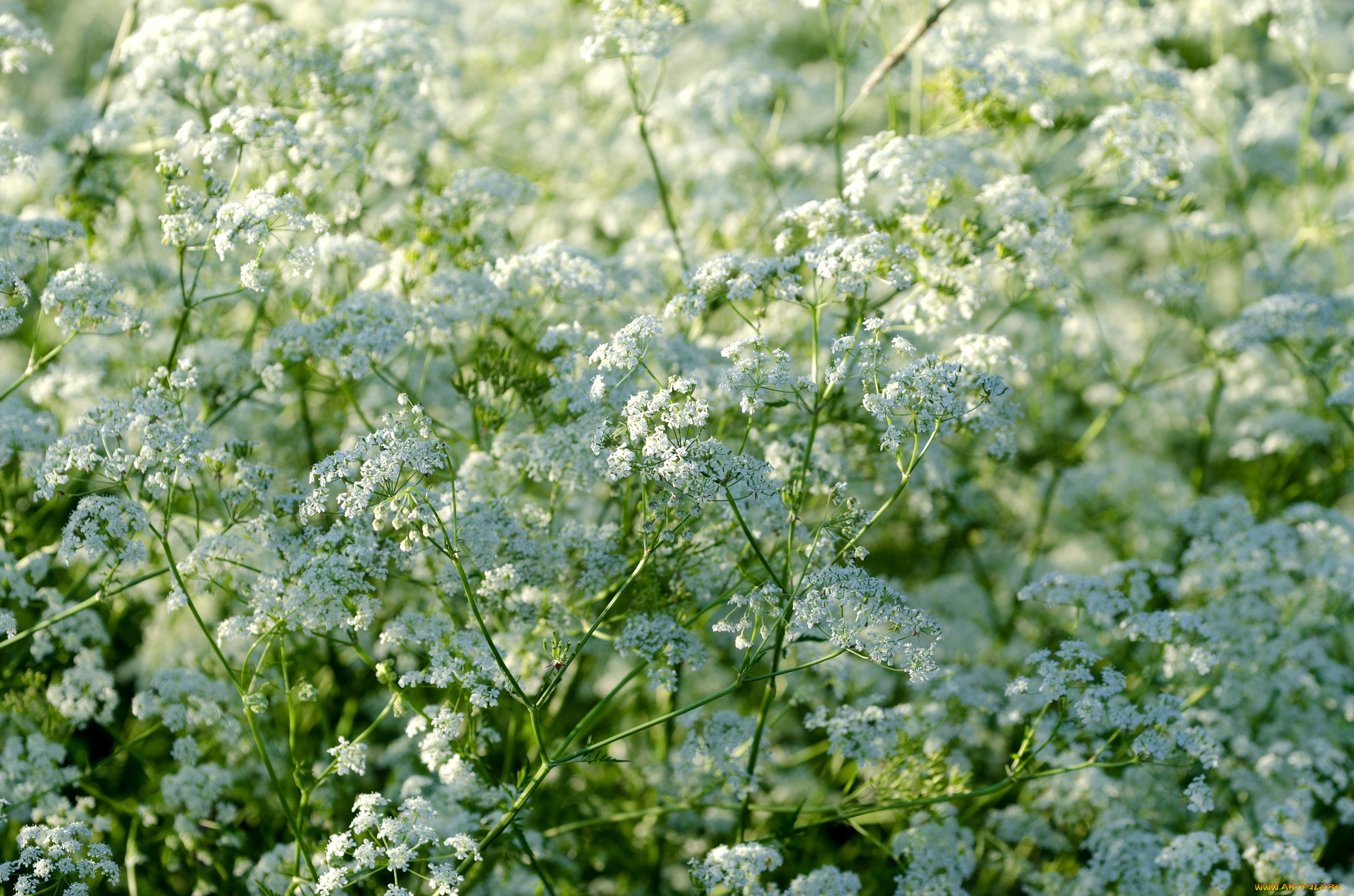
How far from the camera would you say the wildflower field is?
492 centimetres

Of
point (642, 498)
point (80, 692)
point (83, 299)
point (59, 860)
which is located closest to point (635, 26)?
point (642, 498)

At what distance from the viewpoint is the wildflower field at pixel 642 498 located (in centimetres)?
492

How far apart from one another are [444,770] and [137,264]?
535cm

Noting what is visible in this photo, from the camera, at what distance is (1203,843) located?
566cm

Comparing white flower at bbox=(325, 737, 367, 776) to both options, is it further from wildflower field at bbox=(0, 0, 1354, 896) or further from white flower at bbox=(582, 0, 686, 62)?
white flower at bbox=(582, 0, 686, 62)

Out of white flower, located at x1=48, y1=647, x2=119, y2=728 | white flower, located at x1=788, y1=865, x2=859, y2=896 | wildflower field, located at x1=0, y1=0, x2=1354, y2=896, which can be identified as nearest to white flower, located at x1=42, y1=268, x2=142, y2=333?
wildflower field, located at x1=0, y1=0, x2=1354, y2=896

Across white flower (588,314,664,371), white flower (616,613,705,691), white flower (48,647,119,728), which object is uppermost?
white flower (588,314,664,371)

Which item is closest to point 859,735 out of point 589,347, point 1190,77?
point 589,347

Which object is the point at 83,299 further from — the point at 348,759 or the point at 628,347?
the point at 628,347

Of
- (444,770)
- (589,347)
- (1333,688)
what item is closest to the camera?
(444,770)

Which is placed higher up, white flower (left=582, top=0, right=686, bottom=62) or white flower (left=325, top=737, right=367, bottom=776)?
white flower (left=582, top=0, right=686, bottom=62)

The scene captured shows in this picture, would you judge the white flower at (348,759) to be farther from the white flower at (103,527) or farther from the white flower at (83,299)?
the white flower at (83,299)

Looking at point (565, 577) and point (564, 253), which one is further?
point (564, 253)

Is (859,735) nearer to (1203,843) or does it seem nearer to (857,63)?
(1203,843)
